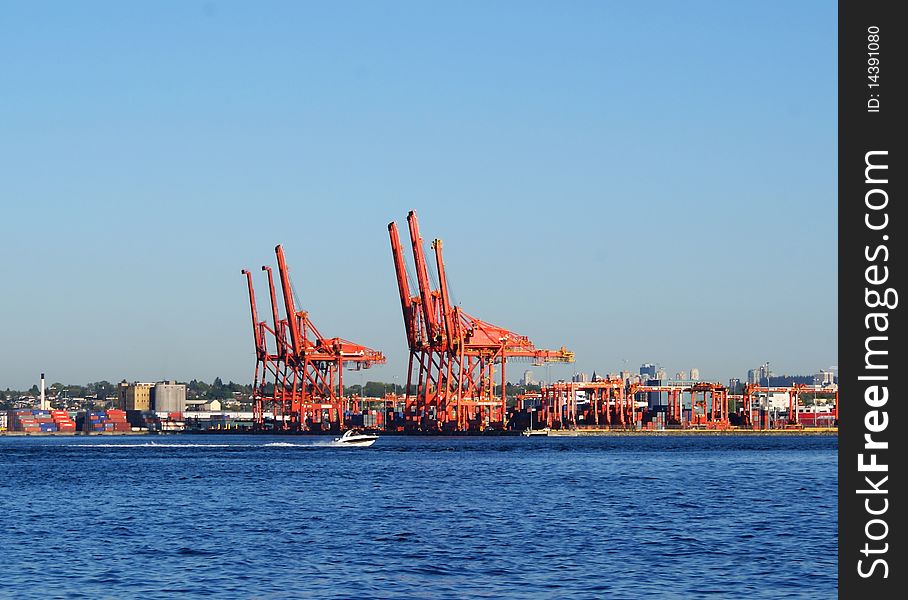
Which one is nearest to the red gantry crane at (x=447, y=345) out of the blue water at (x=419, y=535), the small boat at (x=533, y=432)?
the small boat at (x=533, y=432)

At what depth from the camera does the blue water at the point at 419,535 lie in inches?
1203

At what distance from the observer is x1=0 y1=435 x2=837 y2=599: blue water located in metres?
30.6

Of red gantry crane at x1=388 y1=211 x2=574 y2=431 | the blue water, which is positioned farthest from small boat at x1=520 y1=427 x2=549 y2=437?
the blue water

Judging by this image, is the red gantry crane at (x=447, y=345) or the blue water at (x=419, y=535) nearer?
the blue water at (x=419, y=535)

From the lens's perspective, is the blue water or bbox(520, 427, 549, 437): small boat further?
bbox(520, 427, 549, 437): small boat

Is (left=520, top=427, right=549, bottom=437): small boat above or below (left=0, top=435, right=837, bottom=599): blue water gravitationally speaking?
below

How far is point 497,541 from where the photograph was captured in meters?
38.7

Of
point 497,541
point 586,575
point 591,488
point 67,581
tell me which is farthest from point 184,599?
point 591,488

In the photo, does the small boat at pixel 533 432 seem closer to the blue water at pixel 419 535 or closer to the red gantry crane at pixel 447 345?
the red gantry crane at pixel 447 345

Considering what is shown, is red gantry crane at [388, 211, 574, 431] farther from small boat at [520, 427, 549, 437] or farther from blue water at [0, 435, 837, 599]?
blue water at [0, 435, 837, 599]

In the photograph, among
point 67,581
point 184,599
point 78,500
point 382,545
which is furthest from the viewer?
point 78,500

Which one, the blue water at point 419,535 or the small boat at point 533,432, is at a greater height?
the blue water at point 419,535
